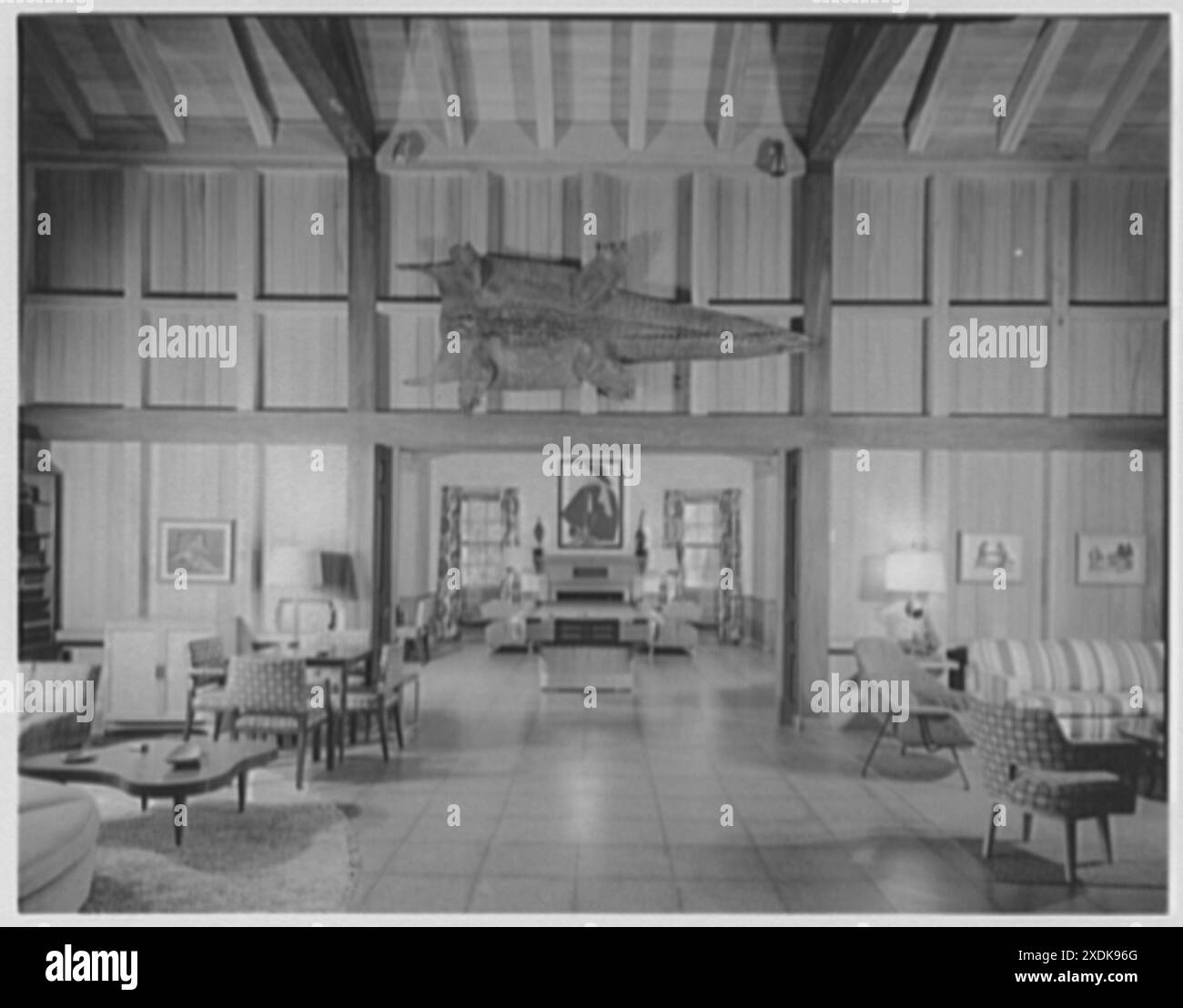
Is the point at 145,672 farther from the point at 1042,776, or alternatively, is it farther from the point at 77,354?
the point at 1042,776

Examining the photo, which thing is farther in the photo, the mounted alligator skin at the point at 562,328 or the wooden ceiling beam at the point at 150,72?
the mounted alligator skin at the point at 562,328

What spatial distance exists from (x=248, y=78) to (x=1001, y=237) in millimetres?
5543

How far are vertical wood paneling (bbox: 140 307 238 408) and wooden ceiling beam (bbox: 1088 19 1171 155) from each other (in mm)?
6447

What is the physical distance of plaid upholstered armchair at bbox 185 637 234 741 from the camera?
6.52 metres

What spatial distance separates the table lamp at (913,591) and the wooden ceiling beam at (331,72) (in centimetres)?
489

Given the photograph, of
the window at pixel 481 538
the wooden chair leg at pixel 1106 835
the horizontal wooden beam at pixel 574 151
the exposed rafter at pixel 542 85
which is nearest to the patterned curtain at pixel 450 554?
the window at pixel 481 538

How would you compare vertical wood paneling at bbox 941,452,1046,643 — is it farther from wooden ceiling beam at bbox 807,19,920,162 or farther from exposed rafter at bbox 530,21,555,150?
exposed rafter at bbox 530,21,555,150

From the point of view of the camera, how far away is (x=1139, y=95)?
695 centimetres

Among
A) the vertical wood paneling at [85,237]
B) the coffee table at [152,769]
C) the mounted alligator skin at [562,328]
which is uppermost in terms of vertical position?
the vertical wood paneling at [85,237]

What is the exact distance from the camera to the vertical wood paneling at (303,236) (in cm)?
742

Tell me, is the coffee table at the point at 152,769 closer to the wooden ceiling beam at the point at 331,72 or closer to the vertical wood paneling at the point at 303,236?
the vertical wood paneling at the point at 303,236

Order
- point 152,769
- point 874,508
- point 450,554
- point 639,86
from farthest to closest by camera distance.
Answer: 1. point 450,554
2. point 874,508
3. point 639,86
4. point 152,769

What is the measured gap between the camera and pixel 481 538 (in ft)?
44.7

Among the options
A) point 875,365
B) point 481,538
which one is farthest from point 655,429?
point 481,538
